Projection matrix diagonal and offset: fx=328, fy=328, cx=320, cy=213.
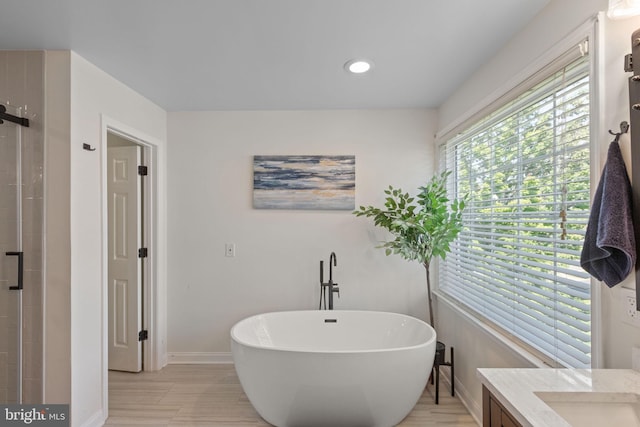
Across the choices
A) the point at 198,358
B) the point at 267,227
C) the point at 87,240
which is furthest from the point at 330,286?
the point at 87,240

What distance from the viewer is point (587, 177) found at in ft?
4.42

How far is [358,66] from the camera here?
217cm

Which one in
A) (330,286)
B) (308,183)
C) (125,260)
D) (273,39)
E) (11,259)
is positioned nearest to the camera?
(273,39)

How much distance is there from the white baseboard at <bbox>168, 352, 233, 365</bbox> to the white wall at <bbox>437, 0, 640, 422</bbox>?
203 centimetres

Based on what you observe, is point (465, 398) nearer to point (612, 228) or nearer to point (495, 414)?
point (495, 414)

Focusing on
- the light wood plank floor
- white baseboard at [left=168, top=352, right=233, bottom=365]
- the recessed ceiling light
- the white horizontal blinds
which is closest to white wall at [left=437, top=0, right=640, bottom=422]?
the white horizontal blinds

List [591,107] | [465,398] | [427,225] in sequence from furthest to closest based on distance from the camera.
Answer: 1. [427,225]
2. [465,398]
3. [591,107]

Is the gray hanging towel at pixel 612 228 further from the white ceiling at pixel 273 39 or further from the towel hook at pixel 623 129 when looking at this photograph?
the white ceiling at pixel 273 39

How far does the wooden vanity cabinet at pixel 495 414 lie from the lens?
3.14ft

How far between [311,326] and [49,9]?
8.68 ft

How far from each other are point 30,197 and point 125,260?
1093mm

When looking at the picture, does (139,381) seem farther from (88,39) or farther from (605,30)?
(605,30)

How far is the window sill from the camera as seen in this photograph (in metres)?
1.59

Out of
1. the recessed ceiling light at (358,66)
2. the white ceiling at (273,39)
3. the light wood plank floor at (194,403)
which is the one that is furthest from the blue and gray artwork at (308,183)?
the light wood plank floor at (194,403)
